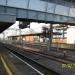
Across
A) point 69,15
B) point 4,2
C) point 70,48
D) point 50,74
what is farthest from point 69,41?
point 50,74

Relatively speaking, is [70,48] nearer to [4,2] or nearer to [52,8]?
[52,8]

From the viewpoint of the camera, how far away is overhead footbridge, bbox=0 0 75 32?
29.8m

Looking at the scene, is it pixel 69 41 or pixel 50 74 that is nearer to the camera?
pixel 50 74

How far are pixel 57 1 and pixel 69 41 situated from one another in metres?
33.4

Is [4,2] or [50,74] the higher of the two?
[4,2]

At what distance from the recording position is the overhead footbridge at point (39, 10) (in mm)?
29844

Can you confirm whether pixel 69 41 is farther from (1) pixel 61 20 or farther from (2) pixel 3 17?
(2) pixel 3 17

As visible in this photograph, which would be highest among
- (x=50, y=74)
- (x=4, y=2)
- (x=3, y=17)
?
(x=4, y=2)

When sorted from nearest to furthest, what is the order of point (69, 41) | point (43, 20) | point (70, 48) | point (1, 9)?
point (1, 9)
point (43, 20)
point (70, 48)
point (69, 41)

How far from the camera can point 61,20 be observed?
37250 mm

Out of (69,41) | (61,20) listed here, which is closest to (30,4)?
(61,20)

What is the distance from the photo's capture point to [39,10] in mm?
33938

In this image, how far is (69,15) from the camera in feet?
127

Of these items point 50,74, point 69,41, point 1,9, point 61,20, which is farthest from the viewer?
point 69,41
